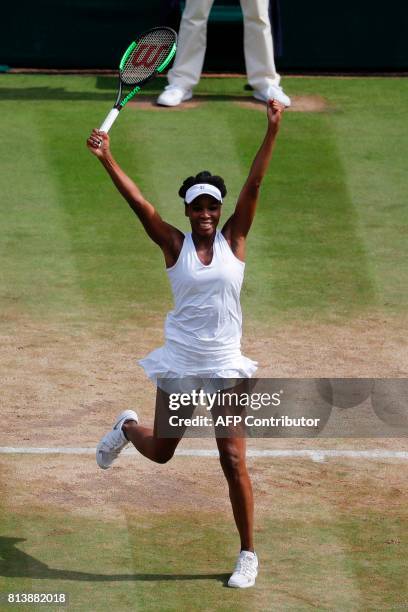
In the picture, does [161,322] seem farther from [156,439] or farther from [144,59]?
[156,439]

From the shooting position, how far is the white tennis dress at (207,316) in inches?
301

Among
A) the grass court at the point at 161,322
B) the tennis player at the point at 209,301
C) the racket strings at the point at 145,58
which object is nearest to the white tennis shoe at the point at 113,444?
the grass court at the point at 161,322

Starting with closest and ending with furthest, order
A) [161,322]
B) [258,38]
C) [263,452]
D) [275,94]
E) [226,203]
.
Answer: [263,452]
[161,322]
[226,203]
[258,38]
[275,94]

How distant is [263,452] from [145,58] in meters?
2.72

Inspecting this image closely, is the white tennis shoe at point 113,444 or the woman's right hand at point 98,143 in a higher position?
the woman's right hand at point 98,143

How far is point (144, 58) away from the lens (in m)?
9.42

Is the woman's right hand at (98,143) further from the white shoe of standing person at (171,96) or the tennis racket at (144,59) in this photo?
the white shoe of standing person at (171,96)

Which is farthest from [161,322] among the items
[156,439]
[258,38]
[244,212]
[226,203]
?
[258,38]

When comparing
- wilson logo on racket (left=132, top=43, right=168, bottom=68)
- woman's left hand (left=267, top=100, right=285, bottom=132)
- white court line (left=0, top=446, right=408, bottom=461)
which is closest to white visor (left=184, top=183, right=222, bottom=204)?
woman's left hand (left=267, top=100, right=285, bottom=132)

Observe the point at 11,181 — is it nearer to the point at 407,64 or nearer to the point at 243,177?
the point at 243,177

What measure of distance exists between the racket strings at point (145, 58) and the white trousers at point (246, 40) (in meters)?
6.14

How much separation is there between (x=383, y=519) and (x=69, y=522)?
184cm

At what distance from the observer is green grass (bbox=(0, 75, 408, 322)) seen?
12328 mm

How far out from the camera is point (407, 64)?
17.7 m
